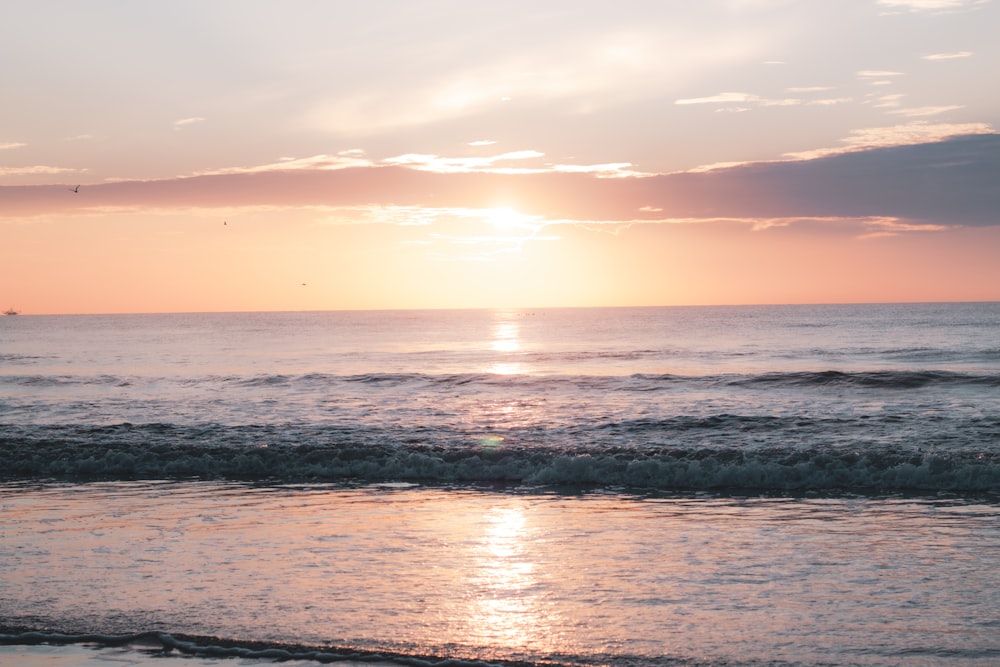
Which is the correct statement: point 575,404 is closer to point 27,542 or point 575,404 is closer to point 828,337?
point 27,542

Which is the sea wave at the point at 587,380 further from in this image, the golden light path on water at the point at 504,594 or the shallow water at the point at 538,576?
the golden light path on water at the point at 504,594

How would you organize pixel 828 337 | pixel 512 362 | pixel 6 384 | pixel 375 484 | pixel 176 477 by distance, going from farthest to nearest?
1. pixel 828 337
2. pixel 512 362
3. pixel 6 384
4. pixel 176 477
5. pixel 375 484

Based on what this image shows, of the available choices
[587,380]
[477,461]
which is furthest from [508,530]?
[587,380]

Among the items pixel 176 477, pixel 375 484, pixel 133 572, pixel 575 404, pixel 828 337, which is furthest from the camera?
pixel 828 337

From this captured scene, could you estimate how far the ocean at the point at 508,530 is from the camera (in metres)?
8.32

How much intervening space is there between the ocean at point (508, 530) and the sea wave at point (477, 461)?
96mm

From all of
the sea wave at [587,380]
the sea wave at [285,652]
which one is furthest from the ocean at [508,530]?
the sea wave at [587,380]

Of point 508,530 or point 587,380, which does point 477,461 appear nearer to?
point 508,530

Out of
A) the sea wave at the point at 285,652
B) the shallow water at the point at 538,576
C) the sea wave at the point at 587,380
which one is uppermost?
the sea wave at the point at 285,652

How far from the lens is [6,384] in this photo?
145 feet

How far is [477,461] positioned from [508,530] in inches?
281

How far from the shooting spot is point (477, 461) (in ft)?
66.4

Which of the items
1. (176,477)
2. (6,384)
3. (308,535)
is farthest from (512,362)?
(308,535)

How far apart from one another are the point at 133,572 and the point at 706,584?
6.93 meters
